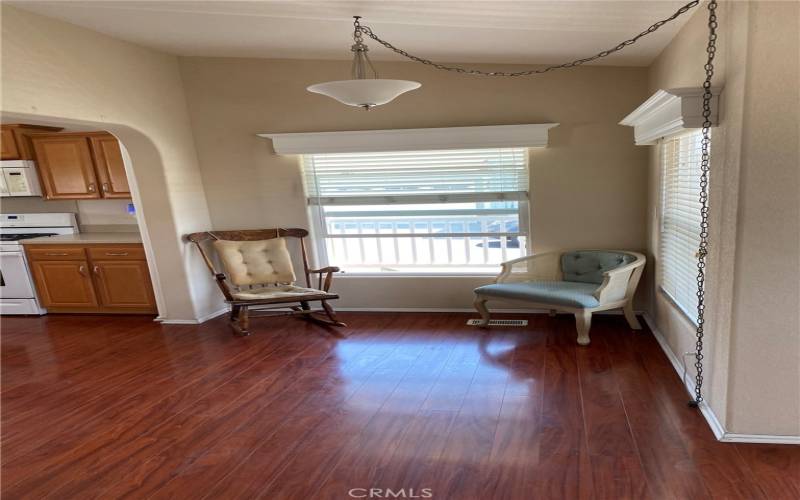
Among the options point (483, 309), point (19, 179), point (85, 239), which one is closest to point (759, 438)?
point (483, 309)

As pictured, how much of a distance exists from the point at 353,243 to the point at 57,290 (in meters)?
3.32

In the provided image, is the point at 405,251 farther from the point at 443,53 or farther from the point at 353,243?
the point at 443,53

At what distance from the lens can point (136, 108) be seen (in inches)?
153

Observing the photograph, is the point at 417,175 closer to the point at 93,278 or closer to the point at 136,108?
the point at 136,108

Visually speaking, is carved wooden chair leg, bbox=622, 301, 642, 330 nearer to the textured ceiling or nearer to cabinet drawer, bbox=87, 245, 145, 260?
the textured ceiling

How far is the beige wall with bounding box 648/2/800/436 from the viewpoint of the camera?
6.05 feet

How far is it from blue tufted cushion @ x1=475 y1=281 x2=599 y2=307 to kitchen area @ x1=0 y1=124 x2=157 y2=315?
11.6 feet

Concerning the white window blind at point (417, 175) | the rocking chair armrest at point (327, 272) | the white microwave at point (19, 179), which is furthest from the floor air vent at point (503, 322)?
the white microwave at point (19, 179)

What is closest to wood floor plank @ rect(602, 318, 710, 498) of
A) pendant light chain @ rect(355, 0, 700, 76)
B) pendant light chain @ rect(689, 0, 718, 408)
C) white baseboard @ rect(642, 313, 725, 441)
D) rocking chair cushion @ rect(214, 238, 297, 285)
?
white baseboard @ rect(642, 313, 725, 441)

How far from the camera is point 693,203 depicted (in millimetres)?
2727

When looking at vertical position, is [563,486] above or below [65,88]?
below

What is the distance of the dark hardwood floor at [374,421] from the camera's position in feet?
6.84

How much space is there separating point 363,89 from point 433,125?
6.19ft

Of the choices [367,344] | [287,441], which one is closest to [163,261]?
[367,344]
